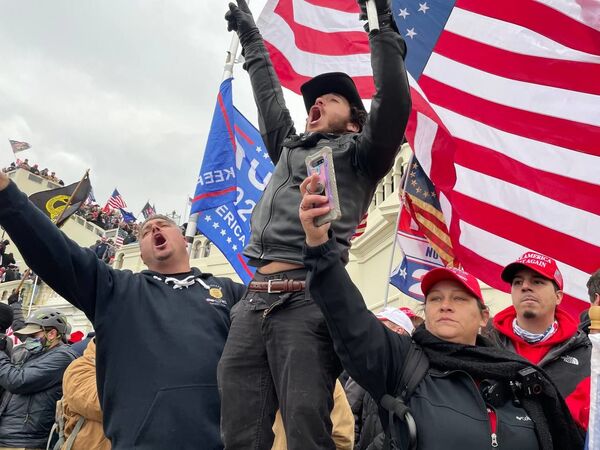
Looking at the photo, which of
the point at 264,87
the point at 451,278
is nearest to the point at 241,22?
the point at 264,87

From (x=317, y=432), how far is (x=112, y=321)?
4.24 ft

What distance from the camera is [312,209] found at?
6.40ft

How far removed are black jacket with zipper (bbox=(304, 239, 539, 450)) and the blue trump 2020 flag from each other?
363 centimetres

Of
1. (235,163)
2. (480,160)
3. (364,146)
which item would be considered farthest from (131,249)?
(364,146)

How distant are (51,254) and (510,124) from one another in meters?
3.83

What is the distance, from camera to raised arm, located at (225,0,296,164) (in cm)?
291

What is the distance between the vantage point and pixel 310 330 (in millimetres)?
2197

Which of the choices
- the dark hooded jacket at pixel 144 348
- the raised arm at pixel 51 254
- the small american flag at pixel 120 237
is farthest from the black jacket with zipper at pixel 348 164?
the small american flag at pixel 120 237

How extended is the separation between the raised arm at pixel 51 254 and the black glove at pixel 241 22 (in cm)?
136

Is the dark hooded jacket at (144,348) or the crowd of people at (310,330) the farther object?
the dark hooded jacket at (144,348)

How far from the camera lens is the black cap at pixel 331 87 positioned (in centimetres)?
269

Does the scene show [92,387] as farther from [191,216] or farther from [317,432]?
[317,432]

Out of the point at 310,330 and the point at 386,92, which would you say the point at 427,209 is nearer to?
the point at 386,92

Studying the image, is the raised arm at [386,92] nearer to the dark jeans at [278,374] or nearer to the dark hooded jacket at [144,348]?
the dark jeans at [278,374]
